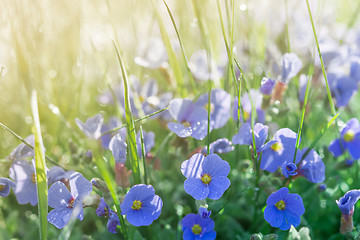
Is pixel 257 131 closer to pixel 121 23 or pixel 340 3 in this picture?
pixel 121 23

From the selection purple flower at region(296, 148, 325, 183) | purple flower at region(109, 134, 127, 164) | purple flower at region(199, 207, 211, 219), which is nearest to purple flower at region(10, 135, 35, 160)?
purple flower at region(109, 134, 127, 164)

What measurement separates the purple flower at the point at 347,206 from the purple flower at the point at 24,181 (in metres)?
0.89

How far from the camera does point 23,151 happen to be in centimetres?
128

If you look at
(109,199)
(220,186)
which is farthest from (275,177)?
(109,199)

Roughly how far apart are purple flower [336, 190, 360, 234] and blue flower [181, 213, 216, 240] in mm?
355

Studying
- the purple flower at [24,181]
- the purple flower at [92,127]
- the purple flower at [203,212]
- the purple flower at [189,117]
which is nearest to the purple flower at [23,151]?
the purple flower at [24,181]

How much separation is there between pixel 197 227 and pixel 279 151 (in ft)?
1.06

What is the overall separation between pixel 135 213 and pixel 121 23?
207 cm

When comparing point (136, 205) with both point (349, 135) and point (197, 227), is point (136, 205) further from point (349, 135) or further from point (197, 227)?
point (349, 135)

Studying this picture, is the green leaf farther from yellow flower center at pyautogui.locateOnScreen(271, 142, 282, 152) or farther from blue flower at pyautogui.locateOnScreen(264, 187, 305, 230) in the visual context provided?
yellow flower center at pyautogui.locateOnScreen(271, 142, 282, 152)

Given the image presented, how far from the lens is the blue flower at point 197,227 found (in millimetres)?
1141

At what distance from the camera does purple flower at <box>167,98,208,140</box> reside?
1.28 m

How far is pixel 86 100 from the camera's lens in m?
2.22

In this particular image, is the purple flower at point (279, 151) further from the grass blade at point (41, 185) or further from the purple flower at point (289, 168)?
the grass blade at point (41, 185)
